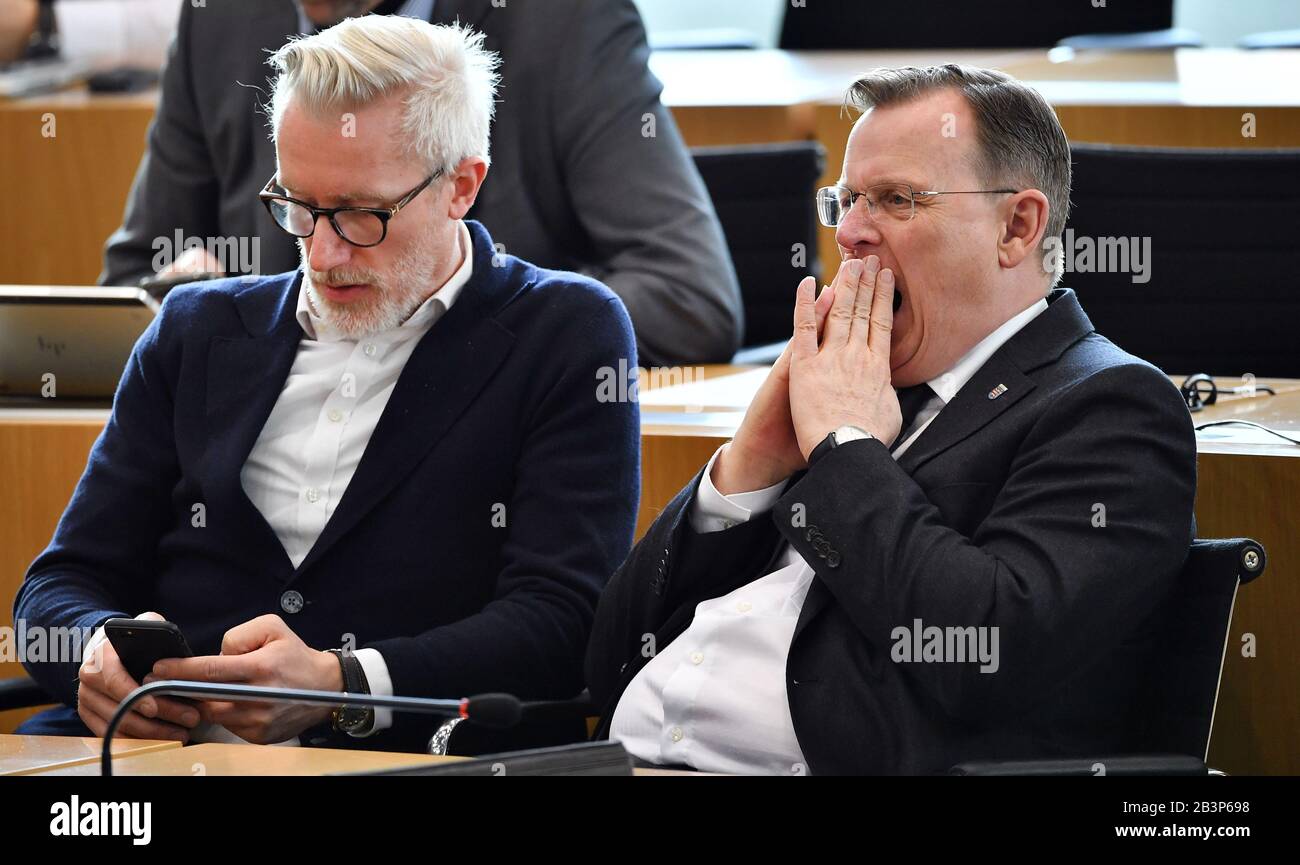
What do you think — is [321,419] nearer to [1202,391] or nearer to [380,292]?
[380,292]

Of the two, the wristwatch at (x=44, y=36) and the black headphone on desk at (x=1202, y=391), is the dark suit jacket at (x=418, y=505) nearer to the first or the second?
the black headphone on desk at (x=1202, y=391)

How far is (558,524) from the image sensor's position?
72.2 inches

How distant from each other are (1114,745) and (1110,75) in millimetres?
2313

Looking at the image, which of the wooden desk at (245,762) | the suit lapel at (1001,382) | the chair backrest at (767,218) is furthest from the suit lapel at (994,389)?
the chair backrest at (767,218)

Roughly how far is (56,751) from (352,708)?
325 millimetres

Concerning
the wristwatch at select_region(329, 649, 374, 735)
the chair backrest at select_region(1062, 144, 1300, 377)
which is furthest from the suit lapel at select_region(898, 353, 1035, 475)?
the chair backrest at select_region(1062, 144, 1300, 377)

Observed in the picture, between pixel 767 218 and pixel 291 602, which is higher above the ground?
pixel 767 218

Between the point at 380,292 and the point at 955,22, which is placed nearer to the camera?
the point at 380,292

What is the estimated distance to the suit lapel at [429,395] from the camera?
185cm

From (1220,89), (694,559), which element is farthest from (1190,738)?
(1220,89)

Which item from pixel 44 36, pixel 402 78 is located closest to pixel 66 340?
pixel 402 78

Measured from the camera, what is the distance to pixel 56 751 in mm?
1503

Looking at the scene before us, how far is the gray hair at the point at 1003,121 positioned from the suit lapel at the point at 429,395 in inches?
20.9

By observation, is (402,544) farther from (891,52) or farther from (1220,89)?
(891,52)
